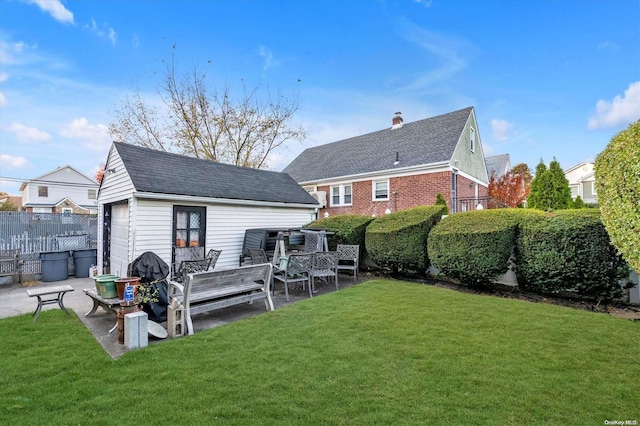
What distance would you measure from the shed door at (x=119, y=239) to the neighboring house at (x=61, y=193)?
27936mm

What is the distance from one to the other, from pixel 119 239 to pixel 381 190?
12707 millimetres

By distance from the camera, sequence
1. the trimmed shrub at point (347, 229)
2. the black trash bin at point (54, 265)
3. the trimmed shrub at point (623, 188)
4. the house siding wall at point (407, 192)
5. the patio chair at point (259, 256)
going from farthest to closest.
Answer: the house siding wall at point (407, 192), the trimmed shrub at point (347, 229), the black trash bin at point (54, 265), the patio chair at point (259, 256), the trimmed shrub at point (623, 188)

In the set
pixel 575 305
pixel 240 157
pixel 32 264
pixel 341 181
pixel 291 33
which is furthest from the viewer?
pixel 240 157

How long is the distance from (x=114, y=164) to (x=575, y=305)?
465 inches

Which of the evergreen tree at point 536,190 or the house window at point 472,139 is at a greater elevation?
the house window at point 472,139

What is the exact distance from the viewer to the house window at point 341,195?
1828cm

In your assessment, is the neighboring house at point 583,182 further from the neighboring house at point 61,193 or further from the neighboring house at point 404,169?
the neighboring house at point 61,193

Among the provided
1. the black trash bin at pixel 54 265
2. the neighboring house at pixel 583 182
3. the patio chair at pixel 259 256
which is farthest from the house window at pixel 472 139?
the black trash bin at pixel 54 265

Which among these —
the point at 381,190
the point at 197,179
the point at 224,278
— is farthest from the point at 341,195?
the point at 224,278

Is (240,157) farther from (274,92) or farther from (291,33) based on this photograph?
(291,33)

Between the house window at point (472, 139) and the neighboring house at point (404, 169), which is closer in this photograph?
the neighboring house at point (404, 169)

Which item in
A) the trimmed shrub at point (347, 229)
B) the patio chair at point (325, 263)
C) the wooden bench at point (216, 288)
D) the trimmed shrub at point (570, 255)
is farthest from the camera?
the trimmed shrub at point (347, 229)

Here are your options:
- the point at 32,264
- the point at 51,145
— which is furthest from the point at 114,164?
the point at 51,145

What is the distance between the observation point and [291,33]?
12.6 meters
